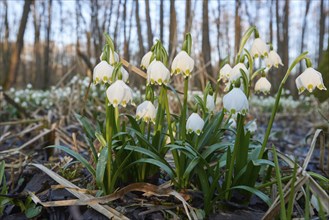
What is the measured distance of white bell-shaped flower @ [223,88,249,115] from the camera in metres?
1.25

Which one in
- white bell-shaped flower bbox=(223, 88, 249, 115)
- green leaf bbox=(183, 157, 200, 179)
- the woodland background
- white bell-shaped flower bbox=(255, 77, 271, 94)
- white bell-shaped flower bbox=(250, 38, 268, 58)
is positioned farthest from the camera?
the woodland background

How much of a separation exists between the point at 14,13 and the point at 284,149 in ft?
73.1

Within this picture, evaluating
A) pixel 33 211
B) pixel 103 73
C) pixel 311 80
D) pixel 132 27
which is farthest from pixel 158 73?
pixel 132 27

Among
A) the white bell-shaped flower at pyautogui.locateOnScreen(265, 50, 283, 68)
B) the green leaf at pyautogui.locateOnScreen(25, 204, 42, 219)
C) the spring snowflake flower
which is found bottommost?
the green leaf at pyautogui.locateOnScreen(25, 204, 42, 219)

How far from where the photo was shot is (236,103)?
1.25 metres

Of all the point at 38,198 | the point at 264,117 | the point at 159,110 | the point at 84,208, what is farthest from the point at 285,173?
the point at 264,117

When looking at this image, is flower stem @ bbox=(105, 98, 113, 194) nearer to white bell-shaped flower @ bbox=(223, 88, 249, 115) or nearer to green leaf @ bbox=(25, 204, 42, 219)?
green leaf @ bbox=(25, 204, 42, 219)

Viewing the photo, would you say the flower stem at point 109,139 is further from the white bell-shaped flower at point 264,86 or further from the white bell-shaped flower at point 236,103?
the white bell-shaped flower at point 264,86

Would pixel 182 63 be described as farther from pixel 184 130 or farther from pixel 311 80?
pixel 311 80

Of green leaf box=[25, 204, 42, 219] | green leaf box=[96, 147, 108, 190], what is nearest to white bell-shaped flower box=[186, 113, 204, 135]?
green leaf box=[96, 147, 108, 190]

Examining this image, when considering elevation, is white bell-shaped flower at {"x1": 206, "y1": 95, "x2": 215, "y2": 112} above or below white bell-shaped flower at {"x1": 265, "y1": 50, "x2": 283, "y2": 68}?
below

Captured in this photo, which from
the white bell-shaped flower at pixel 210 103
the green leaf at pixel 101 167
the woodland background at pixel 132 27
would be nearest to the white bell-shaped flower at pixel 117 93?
the green leaf at pixel 101 167

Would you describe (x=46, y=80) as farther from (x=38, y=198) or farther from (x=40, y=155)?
(x=38, y=198)

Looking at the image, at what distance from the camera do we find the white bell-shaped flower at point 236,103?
125 cm
